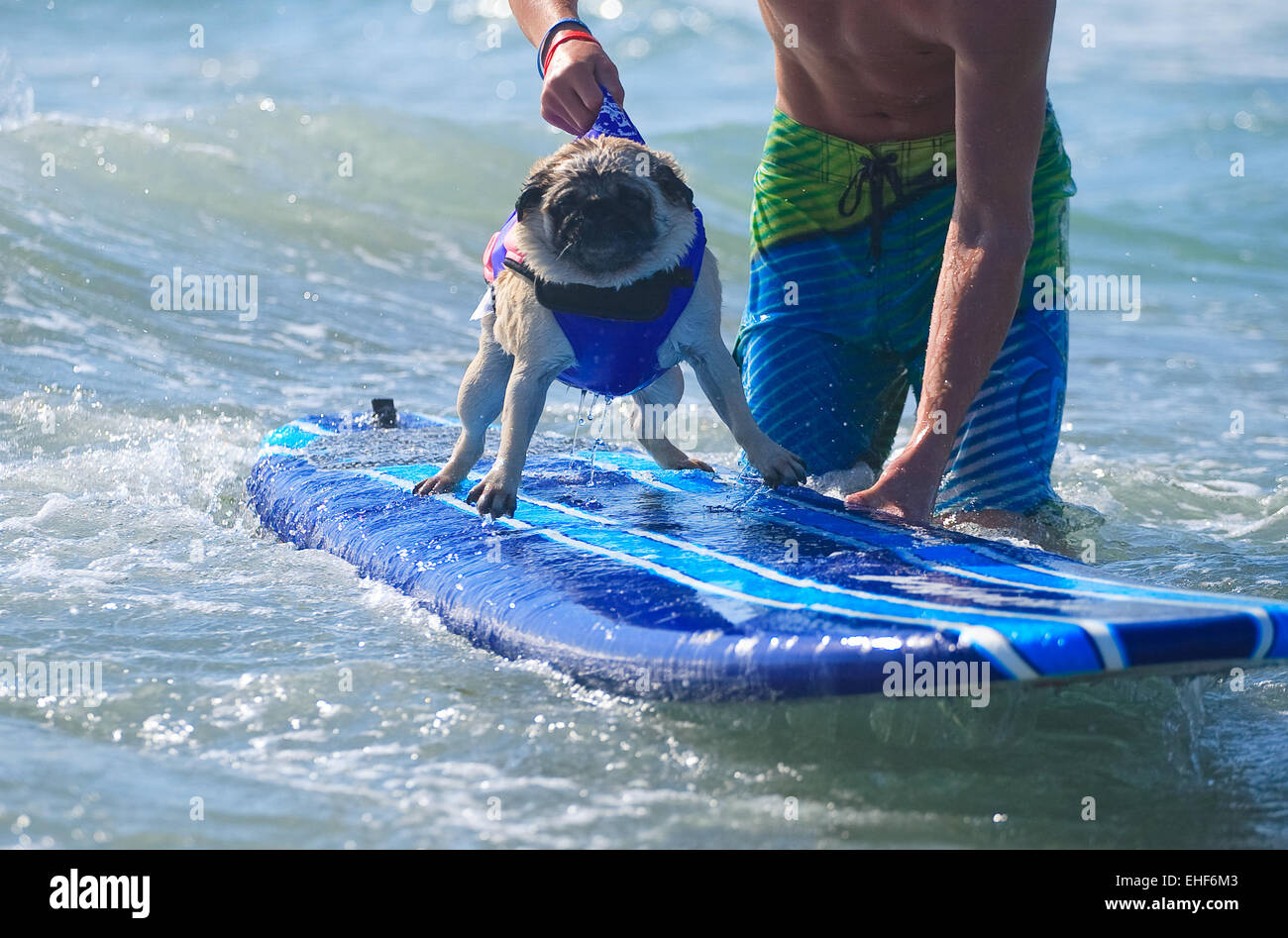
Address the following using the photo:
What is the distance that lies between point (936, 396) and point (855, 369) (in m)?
0.90

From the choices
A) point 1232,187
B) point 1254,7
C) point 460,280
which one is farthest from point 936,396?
point 1254,7

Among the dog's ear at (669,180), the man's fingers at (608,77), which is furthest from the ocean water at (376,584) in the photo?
the man's fingers at (608,77)

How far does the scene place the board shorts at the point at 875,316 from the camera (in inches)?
172

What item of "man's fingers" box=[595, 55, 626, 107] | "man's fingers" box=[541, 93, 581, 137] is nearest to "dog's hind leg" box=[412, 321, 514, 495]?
"man's fingers" box=[541, 93, 581, 137]

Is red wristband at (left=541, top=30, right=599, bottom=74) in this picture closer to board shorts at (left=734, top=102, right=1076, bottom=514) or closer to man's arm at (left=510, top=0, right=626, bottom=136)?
man's arm at (left=510, top=0, right=626, bottom=136)

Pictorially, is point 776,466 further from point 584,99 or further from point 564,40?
point 564,40

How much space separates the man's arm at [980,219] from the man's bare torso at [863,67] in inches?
10.5

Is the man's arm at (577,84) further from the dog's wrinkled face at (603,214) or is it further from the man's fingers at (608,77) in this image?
the dog's wrinkled face at (603,214)

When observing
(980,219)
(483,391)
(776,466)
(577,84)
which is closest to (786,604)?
(776,466)

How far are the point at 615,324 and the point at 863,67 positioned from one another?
1.17 m

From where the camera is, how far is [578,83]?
4.07 m

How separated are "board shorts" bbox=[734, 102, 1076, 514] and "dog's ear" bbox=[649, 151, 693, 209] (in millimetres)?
793

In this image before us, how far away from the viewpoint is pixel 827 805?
119 inches
